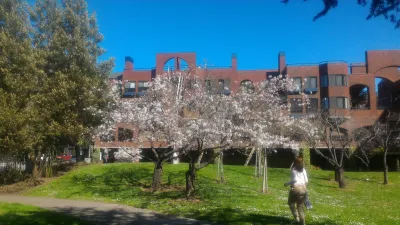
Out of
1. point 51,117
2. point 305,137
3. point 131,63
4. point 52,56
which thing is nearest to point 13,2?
point 52,56

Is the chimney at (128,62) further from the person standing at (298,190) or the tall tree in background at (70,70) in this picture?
the person standing at (298,190)

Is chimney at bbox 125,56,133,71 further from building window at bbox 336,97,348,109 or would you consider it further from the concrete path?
the concrete path

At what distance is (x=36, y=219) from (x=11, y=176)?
1203cm

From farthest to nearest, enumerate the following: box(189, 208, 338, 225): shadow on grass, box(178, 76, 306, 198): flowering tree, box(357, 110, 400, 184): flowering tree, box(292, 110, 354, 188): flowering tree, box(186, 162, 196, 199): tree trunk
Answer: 1. box(357, 110, 400, 184): flowering tree
2. box(292, 110, 354, 188): flowering tree
3. box(178, 76, 306, 198): flowering tree
4. box(186, 162, 196, 199): tree trunk
5. box(189, 208, 338, 225): shadow on grass

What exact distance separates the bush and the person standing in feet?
52.4

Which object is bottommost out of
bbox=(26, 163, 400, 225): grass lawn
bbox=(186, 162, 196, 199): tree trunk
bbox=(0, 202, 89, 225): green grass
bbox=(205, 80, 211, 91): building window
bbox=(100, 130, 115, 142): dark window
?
bbox=(26, 163, 400, 225): grass lawn

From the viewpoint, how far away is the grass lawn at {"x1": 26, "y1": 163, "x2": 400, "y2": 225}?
10.8 meters

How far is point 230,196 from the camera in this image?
14.7m

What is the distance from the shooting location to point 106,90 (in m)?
20.9

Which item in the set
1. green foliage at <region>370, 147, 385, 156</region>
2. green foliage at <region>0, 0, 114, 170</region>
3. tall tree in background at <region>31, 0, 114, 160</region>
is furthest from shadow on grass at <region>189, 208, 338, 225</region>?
green foliage at <region>370, 147, 385, 156</region>

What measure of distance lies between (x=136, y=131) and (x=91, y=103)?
388 cm

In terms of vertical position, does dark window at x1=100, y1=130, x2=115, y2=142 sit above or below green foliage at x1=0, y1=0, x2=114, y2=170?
below

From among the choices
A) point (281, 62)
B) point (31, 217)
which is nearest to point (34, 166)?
point (31, 217)

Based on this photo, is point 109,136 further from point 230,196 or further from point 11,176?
point 230,196
